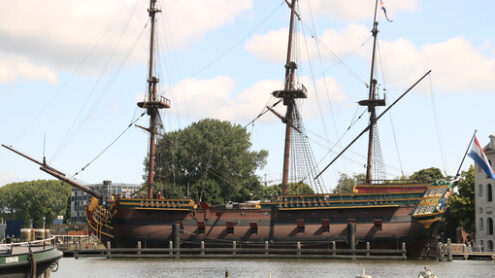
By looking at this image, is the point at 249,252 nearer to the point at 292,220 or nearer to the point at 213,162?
the point at 292,220

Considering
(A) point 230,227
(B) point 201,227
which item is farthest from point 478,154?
(B) point 201,227

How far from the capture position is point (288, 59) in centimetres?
6519

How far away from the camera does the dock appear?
56.4 metres

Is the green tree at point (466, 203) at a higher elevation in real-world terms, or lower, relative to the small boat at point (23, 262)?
higher

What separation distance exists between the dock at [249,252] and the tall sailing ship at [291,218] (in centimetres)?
A: 78

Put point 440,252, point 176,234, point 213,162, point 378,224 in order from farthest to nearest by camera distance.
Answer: point 213,162 < point 176,234 < point 378,224 < point 440,252

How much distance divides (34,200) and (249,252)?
349 ft

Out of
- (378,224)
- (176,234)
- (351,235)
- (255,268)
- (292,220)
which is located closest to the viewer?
(255,268)

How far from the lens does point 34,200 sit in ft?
512

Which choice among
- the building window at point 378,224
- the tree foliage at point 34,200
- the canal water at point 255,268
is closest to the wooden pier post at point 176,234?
the canal water at point 255,268

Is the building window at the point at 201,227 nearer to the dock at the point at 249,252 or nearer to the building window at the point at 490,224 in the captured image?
the dock at the point at 249,252

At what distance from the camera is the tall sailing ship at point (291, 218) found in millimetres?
58406

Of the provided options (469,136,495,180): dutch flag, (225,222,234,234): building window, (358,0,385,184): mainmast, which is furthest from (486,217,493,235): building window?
(225,222,234,234): building window

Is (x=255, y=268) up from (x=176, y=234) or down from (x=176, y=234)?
down
